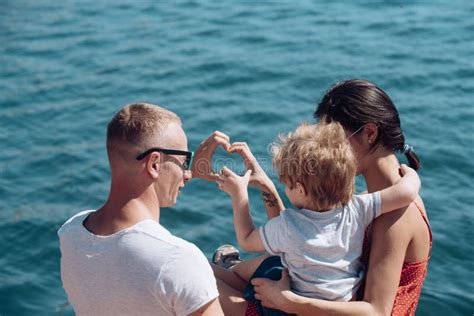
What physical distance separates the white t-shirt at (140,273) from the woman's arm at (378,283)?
60 centimetres

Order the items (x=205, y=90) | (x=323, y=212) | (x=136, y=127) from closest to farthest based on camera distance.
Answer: (x=136, y=127) < (x=323, y=212) < (x=205, y=90)

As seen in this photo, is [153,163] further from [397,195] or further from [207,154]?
[397,195]

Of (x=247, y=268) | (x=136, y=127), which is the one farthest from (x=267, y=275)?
(x=136, y=127)

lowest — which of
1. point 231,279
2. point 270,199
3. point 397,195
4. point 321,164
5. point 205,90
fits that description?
point 205,90

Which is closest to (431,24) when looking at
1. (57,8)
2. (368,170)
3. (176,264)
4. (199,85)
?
(199,85)

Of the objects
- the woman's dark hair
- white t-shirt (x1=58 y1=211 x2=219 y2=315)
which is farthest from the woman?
white t-shirt (x1=58 y1=211 x2=219 y2=315)

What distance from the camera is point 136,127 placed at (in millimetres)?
3053

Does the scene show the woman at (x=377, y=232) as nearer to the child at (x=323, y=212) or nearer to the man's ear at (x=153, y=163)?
the child at (x=323, y=212)

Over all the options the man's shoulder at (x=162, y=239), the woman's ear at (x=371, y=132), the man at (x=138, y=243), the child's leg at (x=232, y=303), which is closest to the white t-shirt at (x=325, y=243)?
the woman's ear at (x=371, y=132)

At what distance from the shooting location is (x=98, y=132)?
864 centimetres

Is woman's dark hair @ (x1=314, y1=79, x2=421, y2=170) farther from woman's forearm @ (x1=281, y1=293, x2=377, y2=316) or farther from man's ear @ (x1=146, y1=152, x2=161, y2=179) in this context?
man's ear @ (x1=146, y1=152, x2=161, y2=179)

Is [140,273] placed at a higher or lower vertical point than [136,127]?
lower

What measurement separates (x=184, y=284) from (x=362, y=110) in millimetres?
1107

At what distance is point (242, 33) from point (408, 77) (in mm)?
2216
